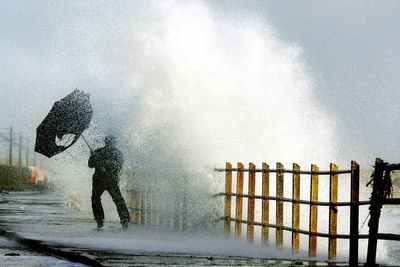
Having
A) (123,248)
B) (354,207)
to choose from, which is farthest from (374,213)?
(123,248)

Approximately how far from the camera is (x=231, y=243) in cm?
1612

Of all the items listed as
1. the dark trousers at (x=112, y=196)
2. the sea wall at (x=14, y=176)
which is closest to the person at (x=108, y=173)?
the dark trousers at (x=112, y=196)

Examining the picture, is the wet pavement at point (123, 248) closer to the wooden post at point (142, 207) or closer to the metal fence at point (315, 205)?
the metal fence at point (315, 205)

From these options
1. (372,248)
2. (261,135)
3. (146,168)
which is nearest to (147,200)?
(146,168)

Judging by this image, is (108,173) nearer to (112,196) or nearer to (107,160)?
(107,160)

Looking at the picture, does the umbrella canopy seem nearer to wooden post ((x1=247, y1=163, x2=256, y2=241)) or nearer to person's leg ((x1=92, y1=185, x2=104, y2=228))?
person's leg ((x1=92, y1=185, x2=104, y2=228))

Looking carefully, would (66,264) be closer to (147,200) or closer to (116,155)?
(116,155)

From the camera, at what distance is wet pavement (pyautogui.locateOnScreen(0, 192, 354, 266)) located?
11.6m

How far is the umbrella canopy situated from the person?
0.64 metres

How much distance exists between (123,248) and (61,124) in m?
5.54

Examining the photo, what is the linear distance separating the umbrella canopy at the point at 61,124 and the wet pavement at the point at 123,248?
1.67m

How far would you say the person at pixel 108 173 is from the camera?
18688 millimetres

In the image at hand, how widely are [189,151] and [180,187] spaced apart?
59.0 inches

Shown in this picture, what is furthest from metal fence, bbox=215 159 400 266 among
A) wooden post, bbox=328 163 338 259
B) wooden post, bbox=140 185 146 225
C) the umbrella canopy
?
wooden post, bbox=140 185 146 225
